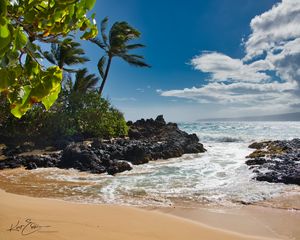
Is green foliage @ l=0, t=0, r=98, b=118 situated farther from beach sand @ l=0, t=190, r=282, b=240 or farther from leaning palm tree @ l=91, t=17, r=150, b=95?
leaning palm tree @ l=91, t=17, r=150, b=95

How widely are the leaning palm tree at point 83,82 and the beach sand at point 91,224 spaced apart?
19945mm

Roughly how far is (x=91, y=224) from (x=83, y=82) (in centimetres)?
2246

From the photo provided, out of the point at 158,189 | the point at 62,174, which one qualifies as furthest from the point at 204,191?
the point at 62,174

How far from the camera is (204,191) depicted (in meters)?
9.19

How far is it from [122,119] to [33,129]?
725cm

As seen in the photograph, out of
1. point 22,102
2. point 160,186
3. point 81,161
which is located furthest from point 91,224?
point 81,161

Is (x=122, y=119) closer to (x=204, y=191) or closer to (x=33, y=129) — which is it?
(x=33, y=129)

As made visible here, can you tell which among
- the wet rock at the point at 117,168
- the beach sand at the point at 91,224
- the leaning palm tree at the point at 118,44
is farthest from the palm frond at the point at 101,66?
the beach sand at the point at 91,224

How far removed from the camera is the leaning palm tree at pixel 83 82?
26109 millimetres

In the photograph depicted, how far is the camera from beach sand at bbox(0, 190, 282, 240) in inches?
176

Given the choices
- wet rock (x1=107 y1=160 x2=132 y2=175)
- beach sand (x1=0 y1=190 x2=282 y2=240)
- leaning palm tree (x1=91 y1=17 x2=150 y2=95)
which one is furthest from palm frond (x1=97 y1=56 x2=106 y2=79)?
beach sand (x1=0 y1=190 x2=282 y2=240)

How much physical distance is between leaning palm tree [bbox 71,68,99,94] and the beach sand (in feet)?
65.4

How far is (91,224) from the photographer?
516 cm

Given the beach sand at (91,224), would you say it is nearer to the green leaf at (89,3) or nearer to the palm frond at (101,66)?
the green leaf at (89,3)
